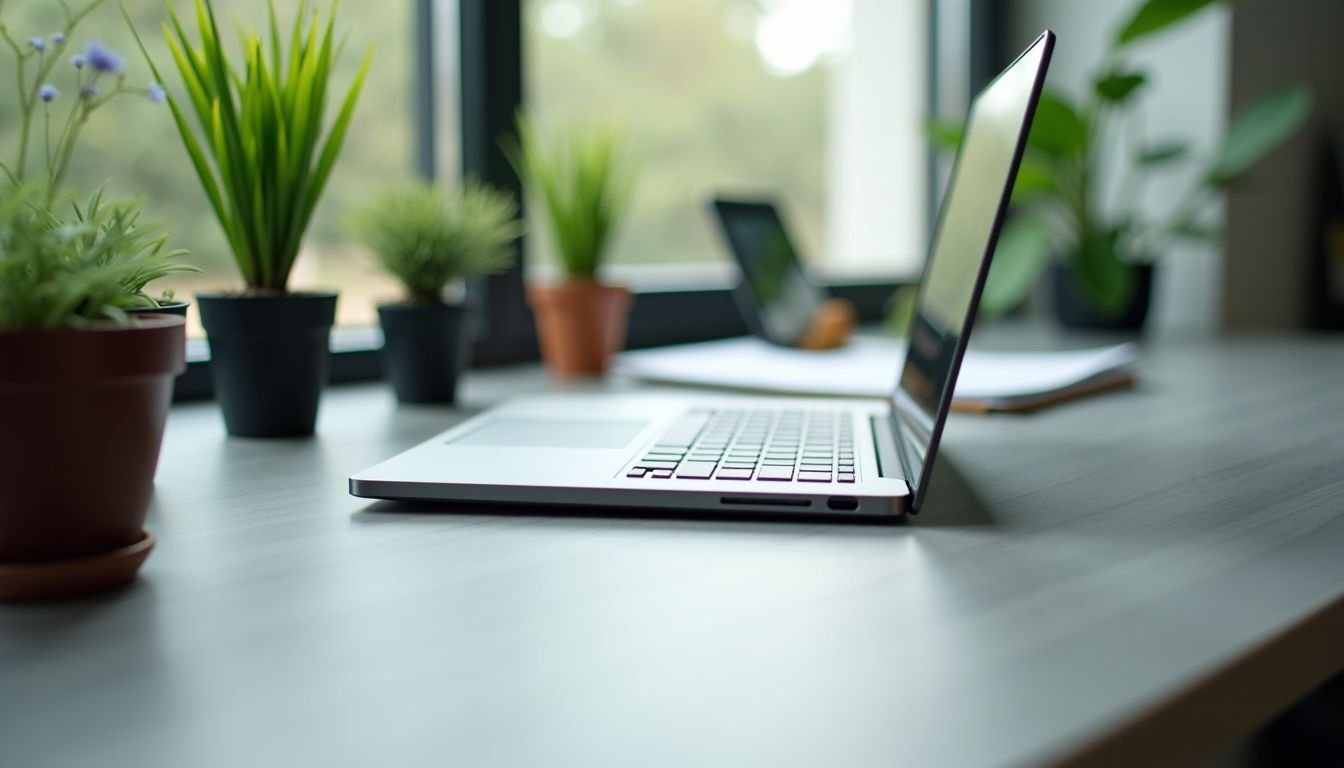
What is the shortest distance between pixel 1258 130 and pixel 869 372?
88 cm

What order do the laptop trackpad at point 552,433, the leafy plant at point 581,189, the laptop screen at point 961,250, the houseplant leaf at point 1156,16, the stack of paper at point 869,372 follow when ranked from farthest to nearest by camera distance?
the houseplant leaf at point 1156,16, the leafy plant at point 581,189, the stack of paper at point 869,372, the laptop trackpad at point 552,433, the laptop screen at point 961,250

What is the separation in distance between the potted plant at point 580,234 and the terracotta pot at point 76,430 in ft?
2.35

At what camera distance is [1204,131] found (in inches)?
73.2

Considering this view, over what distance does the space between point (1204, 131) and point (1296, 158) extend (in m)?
0.33

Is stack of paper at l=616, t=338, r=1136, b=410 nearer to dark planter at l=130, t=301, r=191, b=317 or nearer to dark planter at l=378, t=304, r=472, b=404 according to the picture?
dark planter at l=378, t=304, r=472, b=404

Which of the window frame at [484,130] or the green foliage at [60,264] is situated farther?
the window frame at [484,130]

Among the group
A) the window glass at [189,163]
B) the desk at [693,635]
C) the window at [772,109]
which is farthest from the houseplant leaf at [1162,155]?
the desk at [693,635]

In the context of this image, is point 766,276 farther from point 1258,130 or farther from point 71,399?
point 71,399

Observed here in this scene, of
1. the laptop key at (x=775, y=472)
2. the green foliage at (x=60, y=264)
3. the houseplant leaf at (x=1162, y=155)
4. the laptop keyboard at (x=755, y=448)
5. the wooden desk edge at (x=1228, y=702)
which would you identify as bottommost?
the wooden desk edge at (x=1228, y=702)

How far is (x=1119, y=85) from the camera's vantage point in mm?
1562

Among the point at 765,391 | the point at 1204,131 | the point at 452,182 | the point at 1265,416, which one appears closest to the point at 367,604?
the point at 765,391

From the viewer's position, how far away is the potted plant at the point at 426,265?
37.5 inches

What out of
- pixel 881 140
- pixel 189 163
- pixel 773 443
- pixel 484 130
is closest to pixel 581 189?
pixel 484 130

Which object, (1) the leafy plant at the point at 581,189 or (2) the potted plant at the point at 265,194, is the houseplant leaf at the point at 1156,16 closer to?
(1) the leafy plant at the point at 581,189
